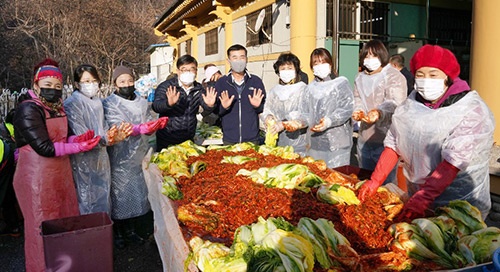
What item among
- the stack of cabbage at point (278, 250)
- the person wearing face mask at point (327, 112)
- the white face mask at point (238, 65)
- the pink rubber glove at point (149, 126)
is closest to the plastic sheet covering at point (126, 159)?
the pink rubber glove at point (149, 126)

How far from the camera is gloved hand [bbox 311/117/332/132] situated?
4047mm

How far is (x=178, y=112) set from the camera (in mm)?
4895

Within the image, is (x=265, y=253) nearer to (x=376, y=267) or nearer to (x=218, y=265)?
(x=218, y=265)

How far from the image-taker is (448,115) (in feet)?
8.14

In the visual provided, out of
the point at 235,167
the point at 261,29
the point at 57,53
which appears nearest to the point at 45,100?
the point at 235,167

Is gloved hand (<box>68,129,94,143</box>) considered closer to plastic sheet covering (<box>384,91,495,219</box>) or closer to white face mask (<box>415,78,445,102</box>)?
plastic sheet covering (<box>384,91,495,219</box>)

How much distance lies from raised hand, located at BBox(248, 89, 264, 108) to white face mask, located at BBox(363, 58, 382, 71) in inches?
50.3

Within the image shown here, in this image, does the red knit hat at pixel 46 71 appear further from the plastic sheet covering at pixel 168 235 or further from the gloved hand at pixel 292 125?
the gloved hand at pixel 292 125

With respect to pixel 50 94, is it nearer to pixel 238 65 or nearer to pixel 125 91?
pixel 125 91

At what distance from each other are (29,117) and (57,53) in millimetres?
22508

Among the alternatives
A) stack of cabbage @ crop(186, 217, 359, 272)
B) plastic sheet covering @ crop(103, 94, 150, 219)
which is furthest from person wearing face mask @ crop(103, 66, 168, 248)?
stack of cabbage @ crop(186, 217, 359, 272)

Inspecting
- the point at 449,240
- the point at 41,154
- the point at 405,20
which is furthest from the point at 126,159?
the point at 405,20

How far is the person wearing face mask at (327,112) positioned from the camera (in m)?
4.26

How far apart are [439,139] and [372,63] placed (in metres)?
1.82
